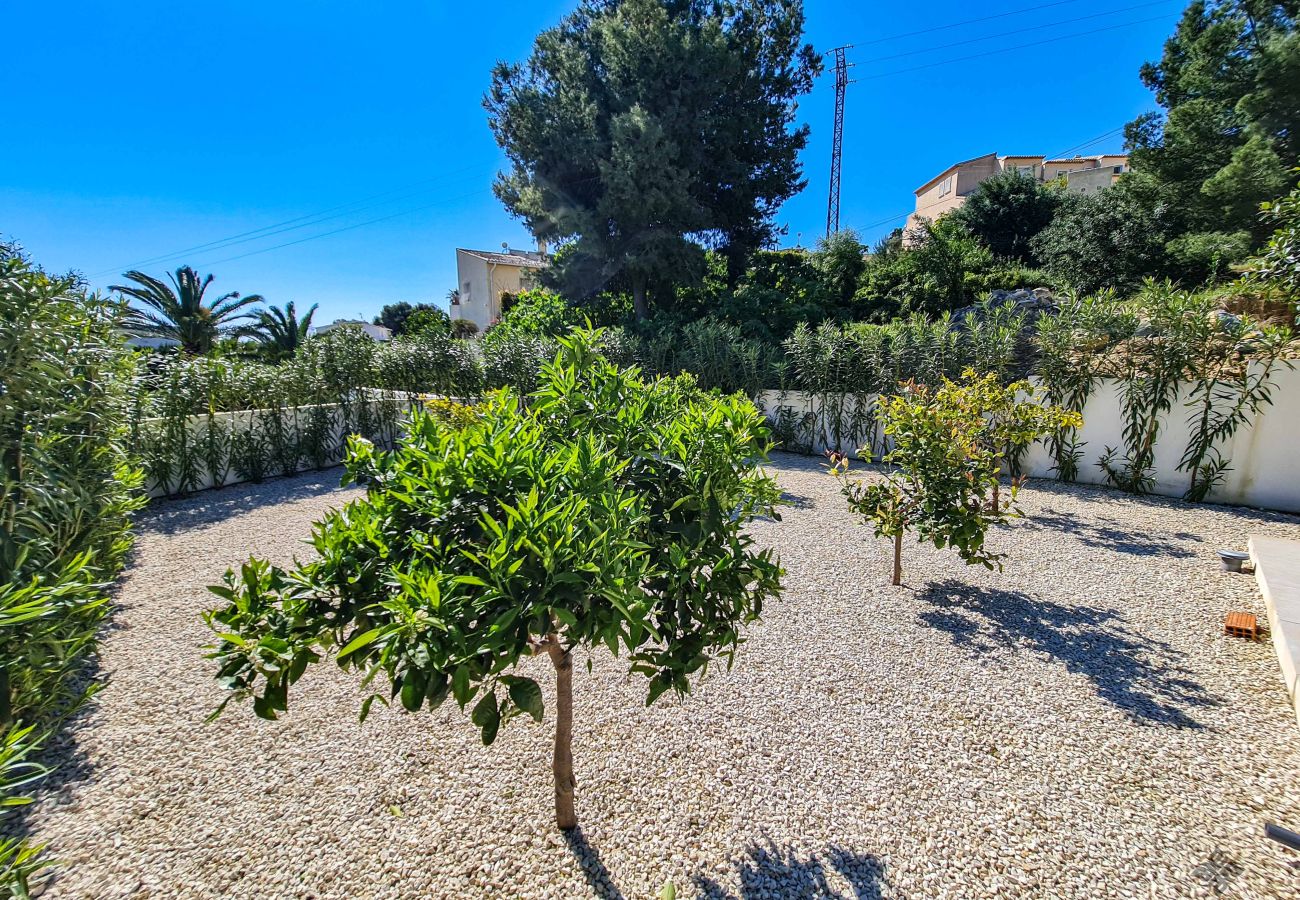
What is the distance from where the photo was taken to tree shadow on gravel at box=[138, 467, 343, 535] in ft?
17.1

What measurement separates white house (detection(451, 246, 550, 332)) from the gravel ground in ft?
79.5

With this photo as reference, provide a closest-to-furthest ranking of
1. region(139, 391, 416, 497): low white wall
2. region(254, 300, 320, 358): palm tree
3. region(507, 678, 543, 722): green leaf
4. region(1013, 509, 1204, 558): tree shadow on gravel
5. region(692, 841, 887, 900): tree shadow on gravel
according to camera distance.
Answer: region(507, 678, 543, 722): green leaf, region(692, 841, 887, 900): tree shadow on gravel, region(1013, 509, 1204, 558): tree shadow on gravel, region(139, 391, 416, 497): low white wall, region(254, 300, 320, 358): palm tree

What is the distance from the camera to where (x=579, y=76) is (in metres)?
12.0

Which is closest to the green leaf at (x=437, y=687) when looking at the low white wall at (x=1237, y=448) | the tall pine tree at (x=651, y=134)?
the low white wall at (x=1237, y=448)

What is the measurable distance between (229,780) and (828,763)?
232 cm

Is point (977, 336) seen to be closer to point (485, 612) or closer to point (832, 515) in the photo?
point (832, 515)

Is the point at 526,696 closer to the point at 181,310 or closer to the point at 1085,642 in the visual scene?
the point at 1085,642

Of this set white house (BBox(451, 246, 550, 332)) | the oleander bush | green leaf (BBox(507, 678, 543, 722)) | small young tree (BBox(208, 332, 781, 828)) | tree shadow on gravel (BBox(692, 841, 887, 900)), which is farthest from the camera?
white house (BBox(451, 246, 550, 332))

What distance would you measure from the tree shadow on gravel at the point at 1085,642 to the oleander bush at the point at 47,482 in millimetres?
3941

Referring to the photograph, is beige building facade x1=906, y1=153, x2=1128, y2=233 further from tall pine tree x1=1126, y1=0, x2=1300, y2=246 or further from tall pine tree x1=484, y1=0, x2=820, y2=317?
tall pine tree x1=484, y1=0, x2=820, y2=317

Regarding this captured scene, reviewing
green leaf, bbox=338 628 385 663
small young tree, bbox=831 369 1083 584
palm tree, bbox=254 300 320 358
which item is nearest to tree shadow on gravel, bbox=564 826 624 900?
green leaf, bbox=338 628 385 663

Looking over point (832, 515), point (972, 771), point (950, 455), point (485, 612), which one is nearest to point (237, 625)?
point (485, 612)

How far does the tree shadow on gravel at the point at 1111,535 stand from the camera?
4332 mm

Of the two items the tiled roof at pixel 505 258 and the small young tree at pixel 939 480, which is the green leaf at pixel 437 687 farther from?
the tiled roof at pixel 505 258
